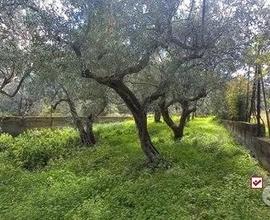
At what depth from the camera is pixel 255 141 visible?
62.1ft

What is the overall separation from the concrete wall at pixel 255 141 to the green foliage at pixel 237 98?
23.5 ft

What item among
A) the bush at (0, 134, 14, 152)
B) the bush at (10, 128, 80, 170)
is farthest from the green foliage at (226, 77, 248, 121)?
the bush at (0, 134, 14, 152)

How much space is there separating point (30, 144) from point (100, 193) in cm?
1104

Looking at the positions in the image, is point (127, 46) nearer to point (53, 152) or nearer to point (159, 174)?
point (159, 174)

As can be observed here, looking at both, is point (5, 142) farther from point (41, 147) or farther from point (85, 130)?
point (85, 130)

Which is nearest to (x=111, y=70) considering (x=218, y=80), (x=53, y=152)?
(x=218, y=80)

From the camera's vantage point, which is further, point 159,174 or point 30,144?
point 30,144

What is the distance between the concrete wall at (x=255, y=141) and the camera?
16438mm

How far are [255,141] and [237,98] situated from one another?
15082 millimetres

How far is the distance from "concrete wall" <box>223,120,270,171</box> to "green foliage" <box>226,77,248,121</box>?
23.5 ft

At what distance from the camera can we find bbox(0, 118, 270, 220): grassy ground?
12.8 metres

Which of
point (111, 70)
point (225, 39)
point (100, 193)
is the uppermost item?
point (225, 39)

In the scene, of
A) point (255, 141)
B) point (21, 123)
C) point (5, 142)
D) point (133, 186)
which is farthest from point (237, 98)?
point (133, 186)

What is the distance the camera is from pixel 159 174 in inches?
639
